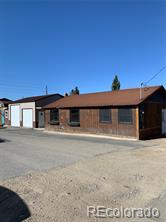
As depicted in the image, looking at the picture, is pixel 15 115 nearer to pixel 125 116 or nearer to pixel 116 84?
pixel 125 116

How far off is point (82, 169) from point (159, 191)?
2674 millimetres

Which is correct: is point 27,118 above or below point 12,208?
above

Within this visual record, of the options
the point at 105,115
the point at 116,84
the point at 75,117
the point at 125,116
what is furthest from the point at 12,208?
the point at 116,84

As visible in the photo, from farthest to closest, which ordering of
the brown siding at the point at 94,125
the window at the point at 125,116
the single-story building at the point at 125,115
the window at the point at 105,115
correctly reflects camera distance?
the window at the point at 105,115, the brown siding at the point at 94,125, the window at the point at 125,116, the single-story building at the point at 125,115

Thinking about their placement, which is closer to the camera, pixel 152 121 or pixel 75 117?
pixel 152 121

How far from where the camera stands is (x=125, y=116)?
17.0m

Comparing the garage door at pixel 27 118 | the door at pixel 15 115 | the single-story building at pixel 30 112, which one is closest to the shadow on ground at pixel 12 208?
the single-story building at pixel 30 112

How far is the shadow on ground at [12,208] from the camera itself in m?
3.97

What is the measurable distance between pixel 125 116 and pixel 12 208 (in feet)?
44.3

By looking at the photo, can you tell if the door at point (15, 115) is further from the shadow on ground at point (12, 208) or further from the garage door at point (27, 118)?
the shadow on ground at point (12, 208)

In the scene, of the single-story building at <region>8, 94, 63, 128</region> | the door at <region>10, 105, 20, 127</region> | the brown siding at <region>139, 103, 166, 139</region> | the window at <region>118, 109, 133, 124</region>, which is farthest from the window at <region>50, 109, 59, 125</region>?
the door at <region>10, 105, 20, 127</region>

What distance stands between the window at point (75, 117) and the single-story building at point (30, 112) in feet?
31.0

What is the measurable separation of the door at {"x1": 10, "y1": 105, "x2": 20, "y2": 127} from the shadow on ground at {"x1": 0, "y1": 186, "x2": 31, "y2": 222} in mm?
29128

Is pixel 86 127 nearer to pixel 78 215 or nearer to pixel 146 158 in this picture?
pixel 146 158
